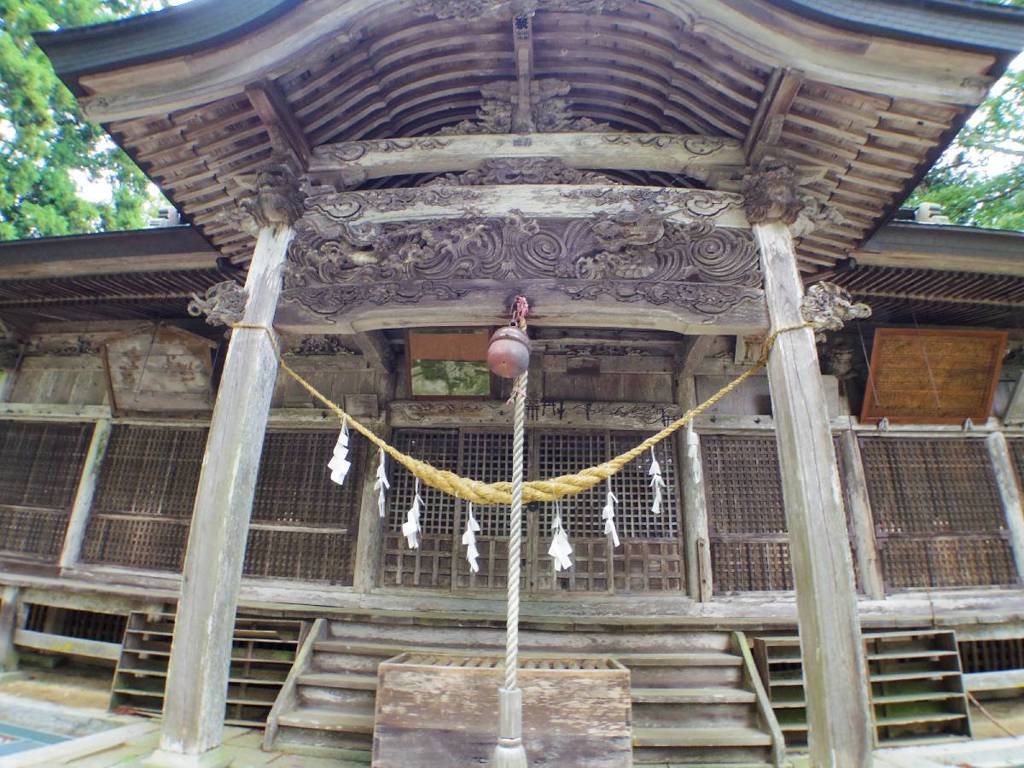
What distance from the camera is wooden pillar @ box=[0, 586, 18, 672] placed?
6.78 m

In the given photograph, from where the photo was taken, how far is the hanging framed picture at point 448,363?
612cm

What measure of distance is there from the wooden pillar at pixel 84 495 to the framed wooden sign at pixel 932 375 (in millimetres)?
10357

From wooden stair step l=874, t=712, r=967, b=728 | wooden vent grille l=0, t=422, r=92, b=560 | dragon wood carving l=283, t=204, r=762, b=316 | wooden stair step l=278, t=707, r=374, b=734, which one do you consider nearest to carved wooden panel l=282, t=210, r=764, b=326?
dragon wood carving l=283, t=204, r=762, b=316

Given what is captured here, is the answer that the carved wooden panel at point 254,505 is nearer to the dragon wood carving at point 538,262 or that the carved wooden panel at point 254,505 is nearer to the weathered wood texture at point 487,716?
the weathered wood texture at point 487,716

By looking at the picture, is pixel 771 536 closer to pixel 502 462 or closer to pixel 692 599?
pixel 692 599

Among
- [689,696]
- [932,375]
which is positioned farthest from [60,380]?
[932,375]

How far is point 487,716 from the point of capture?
12.3 feet

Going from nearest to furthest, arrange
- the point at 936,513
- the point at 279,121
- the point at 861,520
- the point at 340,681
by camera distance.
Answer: the point at 279,121
the point at 340,681
the point at 861,520
the point at 936,513

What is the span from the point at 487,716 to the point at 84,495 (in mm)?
6732

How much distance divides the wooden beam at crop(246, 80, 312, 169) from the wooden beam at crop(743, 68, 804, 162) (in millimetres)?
3845

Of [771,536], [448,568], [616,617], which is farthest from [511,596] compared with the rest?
[771,536]

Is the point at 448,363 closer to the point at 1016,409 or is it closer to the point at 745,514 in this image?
the point at 745,514

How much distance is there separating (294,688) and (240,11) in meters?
5.79

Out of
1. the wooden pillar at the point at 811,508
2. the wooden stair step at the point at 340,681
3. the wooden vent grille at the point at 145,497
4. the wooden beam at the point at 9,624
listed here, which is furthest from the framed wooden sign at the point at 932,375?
the wooden beam at the point at 9,624
